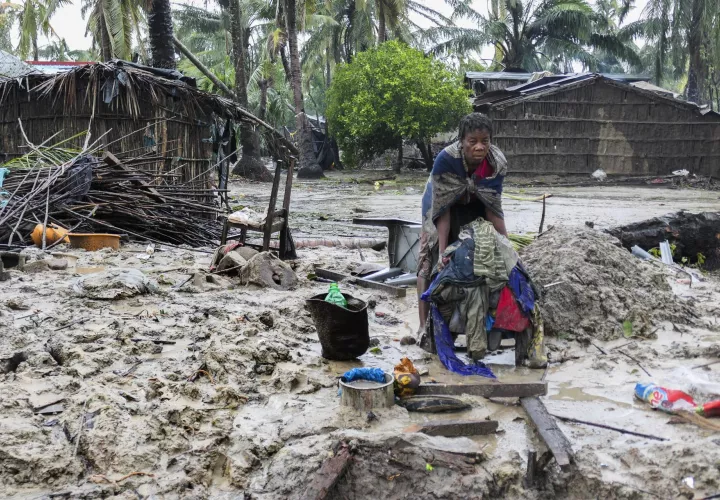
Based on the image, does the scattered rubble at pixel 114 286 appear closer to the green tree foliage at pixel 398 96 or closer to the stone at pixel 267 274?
the stone at pixel 267 274

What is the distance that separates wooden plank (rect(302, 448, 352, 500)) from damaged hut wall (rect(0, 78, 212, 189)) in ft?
24.3

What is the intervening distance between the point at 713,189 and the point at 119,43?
18.5 meters

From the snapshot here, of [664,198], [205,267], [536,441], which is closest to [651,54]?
[664,198]

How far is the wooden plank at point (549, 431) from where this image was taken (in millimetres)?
2779

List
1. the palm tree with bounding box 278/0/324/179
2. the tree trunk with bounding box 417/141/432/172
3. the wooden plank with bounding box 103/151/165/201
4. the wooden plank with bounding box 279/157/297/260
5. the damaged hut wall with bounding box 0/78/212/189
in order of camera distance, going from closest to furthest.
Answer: the wooden plank with bounding box 279/157/297/260
the wooden plank with bounding box 103/151/165/201
the damaged hut wall with bounding box 0/78/212/189
the palm tree with bounding box 278/0/324/179
the tree trunk with bounding box 417/141/432/172

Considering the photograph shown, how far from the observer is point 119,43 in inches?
664

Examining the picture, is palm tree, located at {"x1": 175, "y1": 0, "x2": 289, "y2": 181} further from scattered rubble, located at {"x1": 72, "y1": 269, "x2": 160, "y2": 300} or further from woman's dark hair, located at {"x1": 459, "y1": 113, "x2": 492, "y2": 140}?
woman's dark hair, located at {"x1": 459, "y1": 113, "x2": 492, "y2": 140}

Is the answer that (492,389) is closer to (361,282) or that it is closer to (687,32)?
(361,282)

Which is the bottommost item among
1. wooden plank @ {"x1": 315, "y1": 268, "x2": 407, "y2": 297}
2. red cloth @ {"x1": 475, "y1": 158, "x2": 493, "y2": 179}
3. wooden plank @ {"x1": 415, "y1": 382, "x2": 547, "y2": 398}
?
wooden plank @ {"x1": 315, "y1": 268, "x2": 407, "y2": 297}

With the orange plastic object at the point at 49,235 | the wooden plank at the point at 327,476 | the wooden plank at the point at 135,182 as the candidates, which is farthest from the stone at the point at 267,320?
the wooden plank at the point at 135,182

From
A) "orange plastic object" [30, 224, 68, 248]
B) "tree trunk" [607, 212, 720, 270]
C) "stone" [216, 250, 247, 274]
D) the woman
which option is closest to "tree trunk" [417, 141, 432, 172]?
"tree trunk" [607, 212, 720, 270]

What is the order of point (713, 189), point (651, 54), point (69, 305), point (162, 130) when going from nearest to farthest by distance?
point (69, 305)
point (162, 130)
point (713, 189)
point (651, 54)

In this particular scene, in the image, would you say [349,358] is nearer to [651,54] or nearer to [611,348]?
[611,348]

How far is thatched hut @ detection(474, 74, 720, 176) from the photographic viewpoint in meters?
23.0
